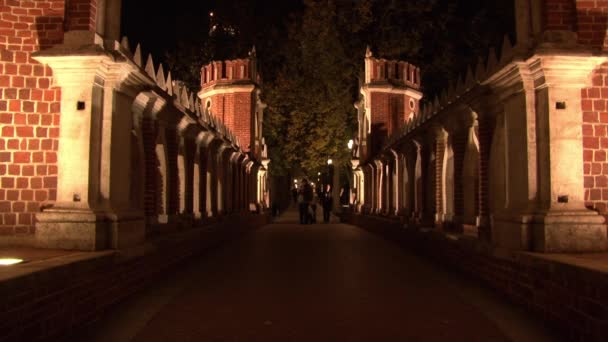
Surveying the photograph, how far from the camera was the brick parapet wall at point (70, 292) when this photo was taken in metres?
3.92

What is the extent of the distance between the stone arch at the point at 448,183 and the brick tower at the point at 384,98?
14.6 m

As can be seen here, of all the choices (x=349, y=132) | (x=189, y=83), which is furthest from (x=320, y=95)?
(x=189, y=83)

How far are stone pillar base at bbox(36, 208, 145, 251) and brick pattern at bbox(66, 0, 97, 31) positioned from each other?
7.31ft

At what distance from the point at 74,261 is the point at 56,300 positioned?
49cm

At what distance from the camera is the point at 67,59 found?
6430mm

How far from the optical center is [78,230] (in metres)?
6.31

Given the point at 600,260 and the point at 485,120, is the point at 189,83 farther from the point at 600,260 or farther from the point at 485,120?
the point at 600,260

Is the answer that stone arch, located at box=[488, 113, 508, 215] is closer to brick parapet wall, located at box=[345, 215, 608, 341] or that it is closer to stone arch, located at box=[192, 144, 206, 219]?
brick parapet wall, located at box=[345, 215, 608, 341]

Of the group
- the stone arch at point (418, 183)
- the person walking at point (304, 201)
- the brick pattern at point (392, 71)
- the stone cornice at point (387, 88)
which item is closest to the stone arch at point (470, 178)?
the stone arch at point (418, 183)

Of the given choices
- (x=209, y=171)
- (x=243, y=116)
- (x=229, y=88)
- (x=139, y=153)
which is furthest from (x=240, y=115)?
(x=139, y=153)

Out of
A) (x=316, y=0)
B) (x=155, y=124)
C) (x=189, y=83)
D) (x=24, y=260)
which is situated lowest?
(x=24, y=260)

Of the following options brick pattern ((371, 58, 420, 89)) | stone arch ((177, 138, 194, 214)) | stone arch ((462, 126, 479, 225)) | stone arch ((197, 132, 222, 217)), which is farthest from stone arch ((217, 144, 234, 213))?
brick pattern ((371, 58, 420, 89))

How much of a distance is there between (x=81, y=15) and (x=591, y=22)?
6268 millimetres

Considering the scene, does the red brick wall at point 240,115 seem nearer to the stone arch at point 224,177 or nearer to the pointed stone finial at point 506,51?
the stone arch at point 224,177
